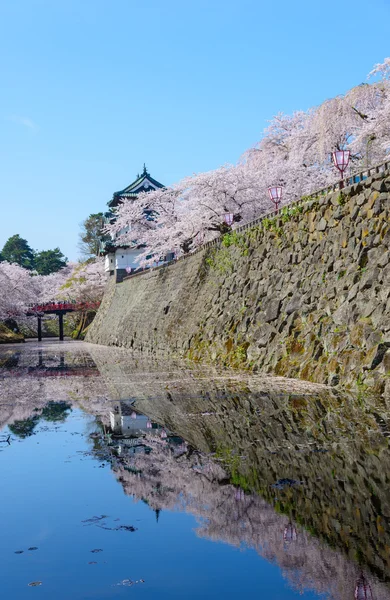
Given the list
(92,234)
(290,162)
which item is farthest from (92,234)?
(290,162)

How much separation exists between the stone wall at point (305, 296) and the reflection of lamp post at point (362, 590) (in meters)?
7.35

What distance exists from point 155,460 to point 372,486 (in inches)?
93.1

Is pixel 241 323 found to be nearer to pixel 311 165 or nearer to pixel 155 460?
pixel 155 460

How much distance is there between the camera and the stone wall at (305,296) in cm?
1206

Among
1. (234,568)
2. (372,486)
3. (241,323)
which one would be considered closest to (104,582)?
(234,568)

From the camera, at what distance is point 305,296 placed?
51.1 feet

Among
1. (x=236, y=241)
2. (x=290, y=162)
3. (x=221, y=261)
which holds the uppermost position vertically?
(x=290, y=162)

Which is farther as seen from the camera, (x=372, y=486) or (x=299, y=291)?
(x=299, y=291)

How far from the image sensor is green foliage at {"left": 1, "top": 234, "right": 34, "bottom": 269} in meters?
88.7

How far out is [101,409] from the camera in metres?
10.7

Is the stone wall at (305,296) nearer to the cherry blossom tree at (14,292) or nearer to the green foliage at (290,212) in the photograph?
the green foliage at (290,212)

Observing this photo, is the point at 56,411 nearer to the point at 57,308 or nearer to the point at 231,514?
the point at 231,514

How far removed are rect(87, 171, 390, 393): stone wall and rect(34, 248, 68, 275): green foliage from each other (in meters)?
60.5

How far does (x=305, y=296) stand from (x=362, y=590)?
41.2ft
